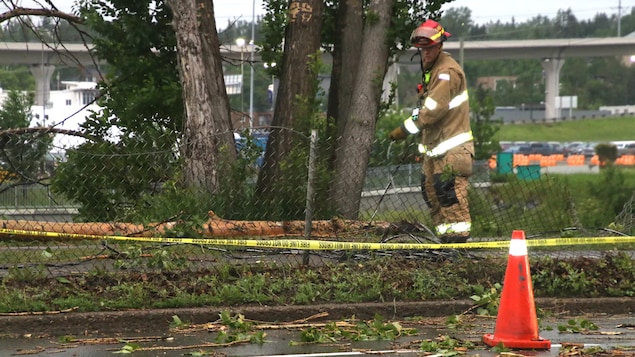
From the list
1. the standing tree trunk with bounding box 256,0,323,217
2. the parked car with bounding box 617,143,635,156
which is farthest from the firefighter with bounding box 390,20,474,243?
the parked car with bounding box 617,143,635,156

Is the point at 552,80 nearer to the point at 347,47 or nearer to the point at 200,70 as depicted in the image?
the point at 347,47

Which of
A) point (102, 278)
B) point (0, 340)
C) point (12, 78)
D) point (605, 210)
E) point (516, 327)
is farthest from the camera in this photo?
point (12, 78)

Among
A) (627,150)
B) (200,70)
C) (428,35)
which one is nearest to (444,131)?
(428,35)

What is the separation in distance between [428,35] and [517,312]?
337 cm

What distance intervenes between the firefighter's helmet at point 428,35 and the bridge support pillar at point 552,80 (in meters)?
74.1

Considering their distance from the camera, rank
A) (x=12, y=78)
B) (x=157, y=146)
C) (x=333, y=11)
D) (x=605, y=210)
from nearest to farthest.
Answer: (x=157, y=146) < (x=333, y=11) < (x=605, y=210) < (x=12, y=78)

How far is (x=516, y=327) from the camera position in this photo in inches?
259

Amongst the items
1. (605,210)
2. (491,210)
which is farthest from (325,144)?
(605,210)

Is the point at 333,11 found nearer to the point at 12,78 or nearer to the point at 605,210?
the point at 605,210

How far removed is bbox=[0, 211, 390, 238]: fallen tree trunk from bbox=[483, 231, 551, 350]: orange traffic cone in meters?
3.05

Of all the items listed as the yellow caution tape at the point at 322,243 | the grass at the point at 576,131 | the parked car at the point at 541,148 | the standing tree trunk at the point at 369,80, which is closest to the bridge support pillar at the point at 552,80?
the grass at the point at 576,131

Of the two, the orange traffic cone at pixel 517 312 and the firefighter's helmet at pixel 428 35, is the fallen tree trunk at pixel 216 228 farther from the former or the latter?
the orange traffic cone at pixel 517 312

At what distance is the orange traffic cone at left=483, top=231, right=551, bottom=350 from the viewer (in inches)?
258

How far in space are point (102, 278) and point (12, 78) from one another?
83995 millimetres
